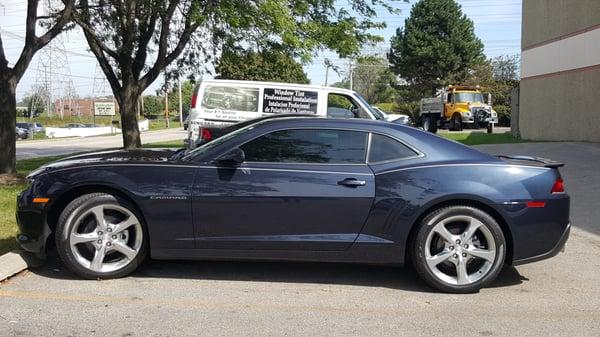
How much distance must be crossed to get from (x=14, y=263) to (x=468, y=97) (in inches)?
1295

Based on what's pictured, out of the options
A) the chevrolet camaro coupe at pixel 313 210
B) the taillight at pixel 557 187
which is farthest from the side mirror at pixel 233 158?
the taillight at pixel 557 187

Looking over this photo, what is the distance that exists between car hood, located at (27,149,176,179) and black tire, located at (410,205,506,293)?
2.31 meters

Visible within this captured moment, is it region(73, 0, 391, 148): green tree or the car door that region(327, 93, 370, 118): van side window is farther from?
the car door

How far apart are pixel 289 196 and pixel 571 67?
1809 cm

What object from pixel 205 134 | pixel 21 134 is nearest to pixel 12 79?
pixel 205 134

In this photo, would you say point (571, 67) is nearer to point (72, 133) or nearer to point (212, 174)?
point (212, 174)

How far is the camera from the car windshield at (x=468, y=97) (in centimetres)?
3469

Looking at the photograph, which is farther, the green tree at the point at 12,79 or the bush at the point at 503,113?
the bush at the point at 503,113

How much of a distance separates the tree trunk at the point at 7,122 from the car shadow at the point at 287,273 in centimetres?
555

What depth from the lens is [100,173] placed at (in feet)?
16.4

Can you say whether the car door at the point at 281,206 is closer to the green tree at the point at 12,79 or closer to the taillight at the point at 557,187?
the taillight at the point at 557,187

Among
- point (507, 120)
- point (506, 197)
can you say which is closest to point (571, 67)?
point (506, 197)

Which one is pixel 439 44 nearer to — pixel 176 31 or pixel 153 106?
pixel 176 31

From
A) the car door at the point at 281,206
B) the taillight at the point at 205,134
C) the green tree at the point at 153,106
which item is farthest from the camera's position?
the green tree at the point at 153,106
